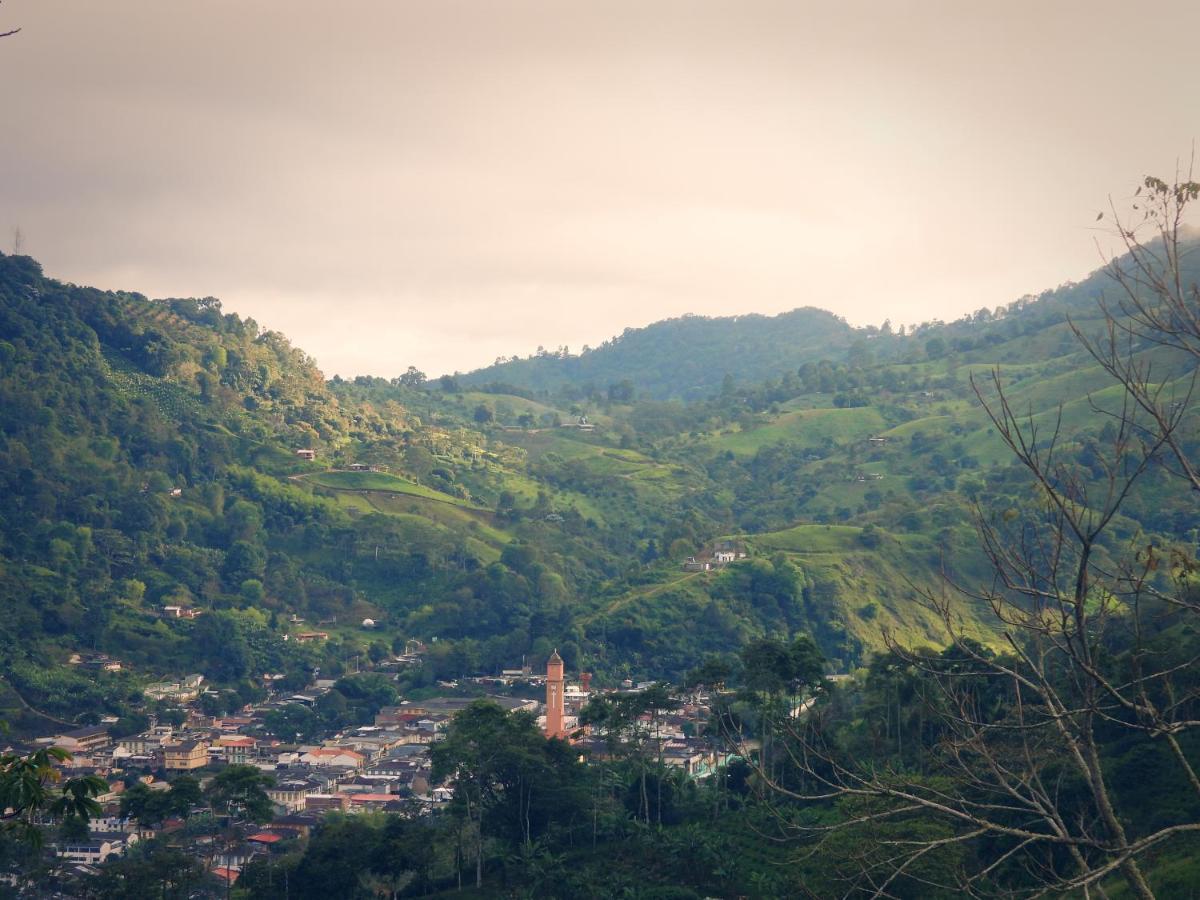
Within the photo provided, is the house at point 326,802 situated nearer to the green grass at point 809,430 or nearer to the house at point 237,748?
the house at point 237,748

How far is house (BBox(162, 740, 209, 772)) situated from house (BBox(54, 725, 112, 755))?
3184 mm

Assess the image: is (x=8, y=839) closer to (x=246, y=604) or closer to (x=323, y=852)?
(x=323, y=852)

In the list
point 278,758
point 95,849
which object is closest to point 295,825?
point 95,849

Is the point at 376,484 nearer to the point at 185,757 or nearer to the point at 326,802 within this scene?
the point at 185,757

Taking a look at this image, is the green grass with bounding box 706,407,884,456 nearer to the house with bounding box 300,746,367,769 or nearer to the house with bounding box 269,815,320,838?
the house with bounding box 300,746,367,769

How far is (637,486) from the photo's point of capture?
A: 93.9m

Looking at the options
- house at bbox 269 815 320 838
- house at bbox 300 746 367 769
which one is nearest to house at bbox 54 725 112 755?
house at bbox 300 746 367 769

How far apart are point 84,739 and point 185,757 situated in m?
5.82

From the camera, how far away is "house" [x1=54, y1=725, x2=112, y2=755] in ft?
163

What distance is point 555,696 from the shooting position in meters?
43.4

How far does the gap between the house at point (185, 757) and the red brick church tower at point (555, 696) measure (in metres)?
12.6

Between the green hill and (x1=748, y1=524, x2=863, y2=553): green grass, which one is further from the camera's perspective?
(x1=748, y1=524, x2=863, y2=553): green grass

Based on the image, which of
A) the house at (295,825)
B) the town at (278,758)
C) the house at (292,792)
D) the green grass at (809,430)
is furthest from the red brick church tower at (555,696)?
the green grass at (809,430)

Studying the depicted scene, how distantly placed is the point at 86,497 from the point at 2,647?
55.4 feet
